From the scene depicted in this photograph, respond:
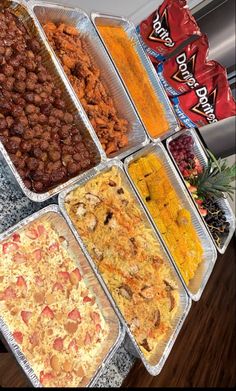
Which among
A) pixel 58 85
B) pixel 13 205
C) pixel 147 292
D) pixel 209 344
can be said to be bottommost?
pixel 209 344

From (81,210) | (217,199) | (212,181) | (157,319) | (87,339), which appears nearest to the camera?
(87,339)

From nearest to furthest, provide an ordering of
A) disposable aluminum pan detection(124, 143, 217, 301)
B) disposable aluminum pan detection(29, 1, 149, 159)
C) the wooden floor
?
disposable aluminum pan detection(29, 1, 149, 159) < disposable aluminum pan detection(124, 143, 217, 301) < the wooden floor

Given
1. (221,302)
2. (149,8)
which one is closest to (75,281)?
(149,8)

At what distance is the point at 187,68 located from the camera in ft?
7.55

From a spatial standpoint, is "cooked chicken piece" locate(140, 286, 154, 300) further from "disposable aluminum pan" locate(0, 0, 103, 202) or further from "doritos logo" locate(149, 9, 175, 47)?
"doritos logo" locate(149, 9, 175, 47)

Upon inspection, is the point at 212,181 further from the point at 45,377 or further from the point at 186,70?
the point at 45,377

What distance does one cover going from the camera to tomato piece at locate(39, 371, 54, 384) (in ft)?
5.17

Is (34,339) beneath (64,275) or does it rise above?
beneath

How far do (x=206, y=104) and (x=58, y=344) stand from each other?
4.77 ft

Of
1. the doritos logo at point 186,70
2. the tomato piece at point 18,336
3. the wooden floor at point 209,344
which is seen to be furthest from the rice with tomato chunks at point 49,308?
the doritos logo at point 186,70

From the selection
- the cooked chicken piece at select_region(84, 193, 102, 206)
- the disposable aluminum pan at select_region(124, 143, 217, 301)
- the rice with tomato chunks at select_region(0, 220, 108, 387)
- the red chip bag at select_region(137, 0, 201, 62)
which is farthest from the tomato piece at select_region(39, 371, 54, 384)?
the red chip bag at select_region(137, 0, 201, 62)

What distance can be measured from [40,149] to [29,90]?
25cm

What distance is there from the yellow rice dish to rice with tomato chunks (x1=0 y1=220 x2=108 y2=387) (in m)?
0.68

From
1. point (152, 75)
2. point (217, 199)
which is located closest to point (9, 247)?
point (152, 75)
